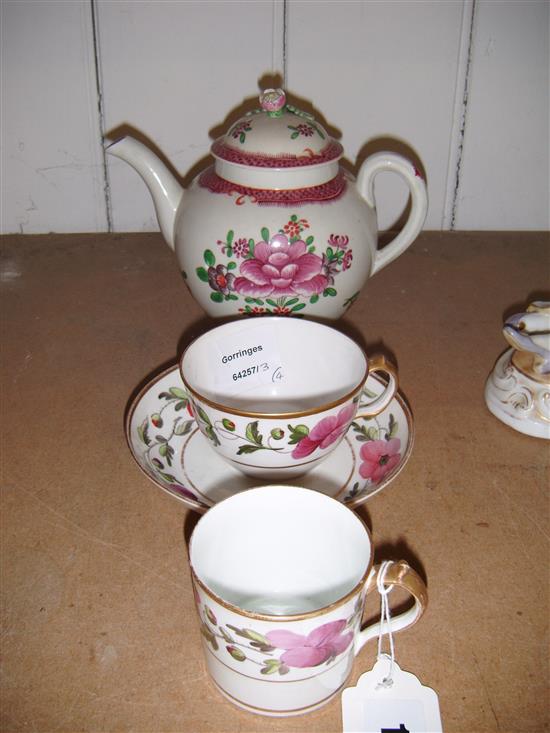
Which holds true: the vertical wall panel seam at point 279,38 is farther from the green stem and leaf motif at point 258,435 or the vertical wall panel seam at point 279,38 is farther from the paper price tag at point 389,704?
the paper price tag at point 389,704

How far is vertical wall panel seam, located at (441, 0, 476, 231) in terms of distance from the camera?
896 mm

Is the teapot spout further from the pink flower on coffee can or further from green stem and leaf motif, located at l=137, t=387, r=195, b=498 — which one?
the pink flower on coffee can

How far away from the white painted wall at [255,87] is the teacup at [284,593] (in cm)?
65

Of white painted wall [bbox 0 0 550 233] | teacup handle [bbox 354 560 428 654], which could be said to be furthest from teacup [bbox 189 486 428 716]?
white painted wall [bbox 0 0 550 233]

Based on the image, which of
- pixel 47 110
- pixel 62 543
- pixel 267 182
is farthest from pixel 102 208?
pixel 62 543

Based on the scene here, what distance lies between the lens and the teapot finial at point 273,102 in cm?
63

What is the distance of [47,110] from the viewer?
0.93 m

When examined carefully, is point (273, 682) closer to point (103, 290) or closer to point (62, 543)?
point (62, 543)

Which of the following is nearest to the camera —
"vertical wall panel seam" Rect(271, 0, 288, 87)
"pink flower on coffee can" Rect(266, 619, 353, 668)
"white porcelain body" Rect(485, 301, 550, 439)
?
"pink flower on coffee can" Rect(266, 619, 353, 668)

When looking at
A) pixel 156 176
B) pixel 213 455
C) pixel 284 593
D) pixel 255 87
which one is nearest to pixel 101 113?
pixel 255 87

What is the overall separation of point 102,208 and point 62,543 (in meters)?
0.59

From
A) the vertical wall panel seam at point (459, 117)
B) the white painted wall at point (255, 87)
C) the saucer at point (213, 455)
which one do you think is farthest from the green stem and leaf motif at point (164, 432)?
the vertical wall panel seam at point (459, 117)

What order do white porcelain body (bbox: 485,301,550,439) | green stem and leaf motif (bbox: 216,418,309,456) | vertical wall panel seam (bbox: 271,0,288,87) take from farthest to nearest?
vertical wall panel seam (bbox: 271,0,288,87)
white porcelain body (bbox: 485,301,550,439)
green stem and leaf motif (bbox: 216,418,309,456)

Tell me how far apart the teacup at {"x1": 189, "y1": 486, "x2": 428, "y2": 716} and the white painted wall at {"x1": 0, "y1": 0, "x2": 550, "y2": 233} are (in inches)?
25.4
